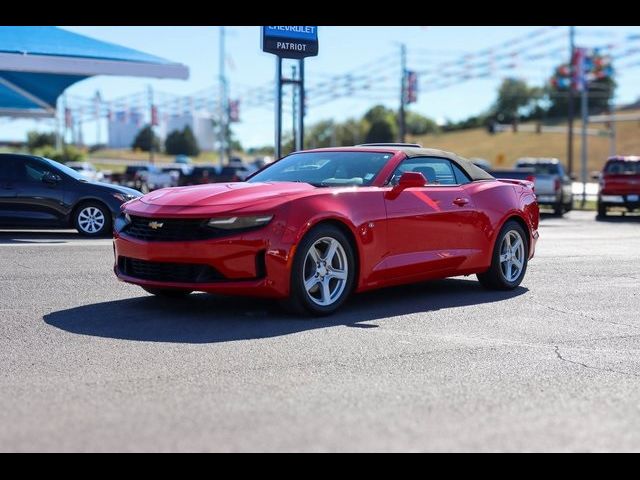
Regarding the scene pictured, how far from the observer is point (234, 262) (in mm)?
6824

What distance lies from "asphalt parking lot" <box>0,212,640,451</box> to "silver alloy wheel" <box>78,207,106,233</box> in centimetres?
559

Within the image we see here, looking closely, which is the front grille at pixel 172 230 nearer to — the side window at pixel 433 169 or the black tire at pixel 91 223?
the side window at pixel 433 169

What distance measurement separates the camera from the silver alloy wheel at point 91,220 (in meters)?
14.7

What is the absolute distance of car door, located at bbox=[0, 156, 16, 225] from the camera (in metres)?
14.4

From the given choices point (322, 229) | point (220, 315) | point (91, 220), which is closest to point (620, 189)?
point (91, 220)

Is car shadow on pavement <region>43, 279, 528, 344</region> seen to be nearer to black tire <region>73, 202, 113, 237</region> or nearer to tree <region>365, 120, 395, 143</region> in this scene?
black tire <region>73, 202, 113, 237</region>

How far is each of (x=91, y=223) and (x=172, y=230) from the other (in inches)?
320

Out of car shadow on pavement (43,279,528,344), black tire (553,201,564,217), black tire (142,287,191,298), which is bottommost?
black tire (553,201,564,217)

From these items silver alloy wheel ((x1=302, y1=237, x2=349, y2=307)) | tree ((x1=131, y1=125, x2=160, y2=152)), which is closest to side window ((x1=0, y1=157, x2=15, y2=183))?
silver alloy wheel ((x1=302, y1=237, x2=349, y2=307))

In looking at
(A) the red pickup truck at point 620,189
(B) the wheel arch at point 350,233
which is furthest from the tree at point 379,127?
(B) the wheel arch at point 350,233

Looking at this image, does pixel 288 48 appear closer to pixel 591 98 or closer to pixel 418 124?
pixel 591 98

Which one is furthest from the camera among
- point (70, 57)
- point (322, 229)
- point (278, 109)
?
point (70, 57)

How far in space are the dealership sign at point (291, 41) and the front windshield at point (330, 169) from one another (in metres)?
9.96

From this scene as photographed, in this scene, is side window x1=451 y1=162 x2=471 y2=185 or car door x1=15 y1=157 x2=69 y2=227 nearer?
side window x1=451 y1=162 x2=471 y2=185
